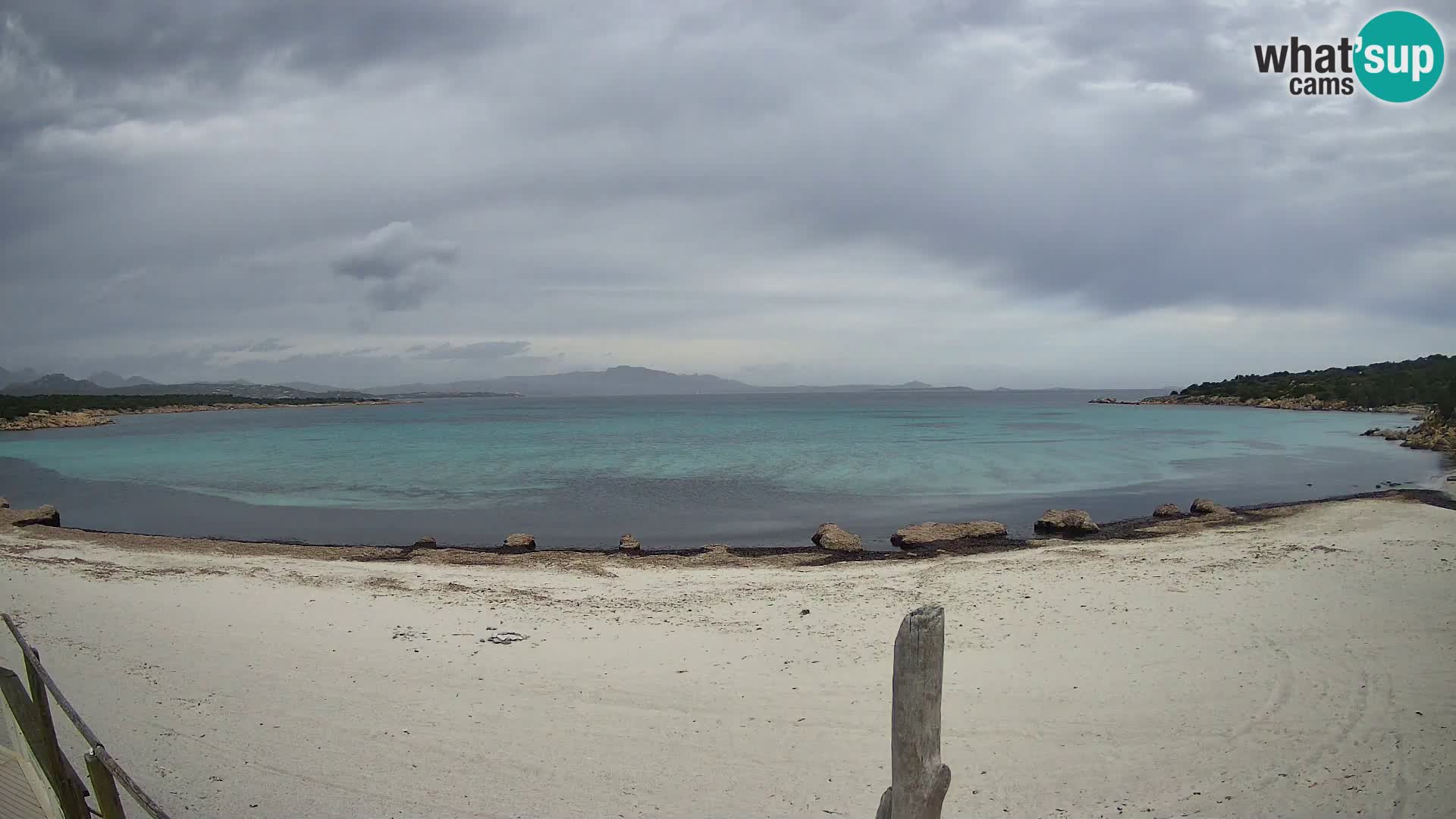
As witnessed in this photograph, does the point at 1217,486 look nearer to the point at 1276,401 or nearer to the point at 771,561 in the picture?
the point at 771,561

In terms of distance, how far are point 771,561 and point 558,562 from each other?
420cm

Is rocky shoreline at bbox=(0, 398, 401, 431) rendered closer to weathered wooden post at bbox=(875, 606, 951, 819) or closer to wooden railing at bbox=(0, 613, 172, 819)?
wooden railing at bbox=(0, 613, 172, 819)

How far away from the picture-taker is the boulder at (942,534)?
53.1 feet

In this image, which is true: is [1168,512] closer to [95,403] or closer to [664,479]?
[664,479]

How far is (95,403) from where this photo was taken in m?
94.7

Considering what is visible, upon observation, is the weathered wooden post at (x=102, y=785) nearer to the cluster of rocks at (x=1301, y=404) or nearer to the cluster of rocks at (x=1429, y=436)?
the cluster of rocks at (x=1429, y=436)

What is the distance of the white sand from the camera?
5.21 m

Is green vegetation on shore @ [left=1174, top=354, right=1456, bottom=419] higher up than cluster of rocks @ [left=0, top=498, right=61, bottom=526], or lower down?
higher up

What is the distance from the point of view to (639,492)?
2631 centimetres

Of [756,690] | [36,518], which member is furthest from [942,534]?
[36,518]

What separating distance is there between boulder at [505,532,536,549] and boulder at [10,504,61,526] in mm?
13172

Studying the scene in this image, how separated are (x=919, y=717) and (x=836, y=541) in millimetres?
13323

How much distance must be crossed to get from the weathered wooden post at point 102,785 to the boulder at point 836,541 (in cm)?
1333

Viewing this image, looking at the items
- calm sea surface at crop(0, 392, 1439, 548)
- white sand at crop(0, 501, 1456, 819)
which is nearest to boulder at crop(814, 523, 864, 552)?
calm sea surface at crop(0, 392, 1439, 548)
